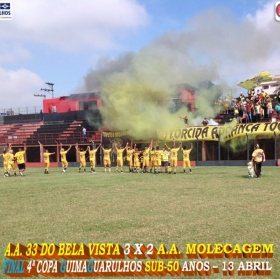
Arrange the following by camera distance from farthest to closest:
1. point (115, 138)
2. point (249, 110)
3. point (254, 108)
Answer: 1. point (115, 138)
2. point (254, 108)
3. point (249, 110)

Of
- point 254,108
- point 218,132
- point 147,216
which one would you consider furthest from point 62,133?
point 147,216

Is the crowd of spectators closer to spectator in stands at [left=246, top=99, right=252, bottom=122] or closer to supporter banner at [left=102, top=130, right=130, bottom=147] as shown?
spectator in stands at [left=246, top=99, right=252, bottom=122]

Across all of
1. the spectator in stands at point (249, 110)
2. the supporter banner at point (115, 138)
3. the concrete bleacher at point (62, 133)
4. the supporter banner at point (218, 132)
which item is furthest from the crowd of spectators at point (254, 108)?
the concrete bleacher at point (62, 133)

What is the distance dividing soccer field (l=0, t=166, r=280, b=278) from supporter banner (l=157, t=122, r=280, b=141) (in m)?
12.1

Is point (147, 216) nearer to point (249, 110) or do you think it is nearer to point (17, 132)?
point (249, 110)

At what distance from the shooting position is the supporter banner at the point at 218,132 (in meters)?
25.6

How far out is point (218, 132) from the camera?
89.4 ft

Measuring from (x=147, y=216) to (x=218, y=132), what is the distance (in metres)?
19.2

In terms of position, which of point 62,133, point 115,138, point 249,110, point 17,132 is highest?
point 249,110

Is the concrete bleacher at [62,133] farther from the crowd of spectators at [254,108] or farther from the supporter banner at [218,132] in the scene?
the crowd of spectators at [254,108]

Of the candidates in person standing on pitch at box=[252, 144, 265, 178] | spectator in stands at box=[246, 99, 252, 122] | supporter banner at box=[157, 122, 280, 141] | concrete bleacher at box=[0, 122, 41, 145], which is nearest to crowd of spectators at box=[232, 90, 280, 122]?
spectator in stands at box=[246, 99, 252, 122]

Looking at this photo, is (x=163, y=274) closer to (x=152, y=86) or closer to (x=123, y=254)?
(x=123, y=254)

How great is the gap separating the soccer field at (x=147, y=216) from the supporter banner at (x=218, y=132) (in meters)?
12.1

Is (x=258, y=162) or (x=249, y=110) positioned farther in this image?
(x=249, y=110)
